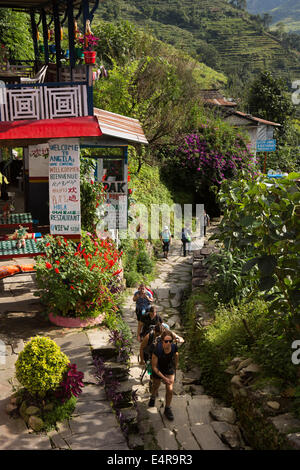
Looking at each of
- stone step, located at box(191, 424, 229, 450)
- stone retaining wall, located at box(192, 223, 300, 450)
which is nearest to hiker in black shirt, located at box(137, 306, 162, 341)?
stone retaining wall, located at box(192, 223, 300, 450)

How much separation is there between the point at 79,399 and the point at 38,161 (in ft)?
25.1

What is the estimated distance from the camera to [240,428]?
7.00 metres

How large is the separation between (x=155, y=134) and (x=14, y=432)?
18.7 metres

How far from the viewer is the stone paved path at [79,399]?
18.6 feet

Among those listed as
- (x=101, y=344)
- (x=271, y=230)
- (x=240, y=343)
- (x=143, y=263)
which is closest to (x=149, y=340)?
(x=101, y=344)

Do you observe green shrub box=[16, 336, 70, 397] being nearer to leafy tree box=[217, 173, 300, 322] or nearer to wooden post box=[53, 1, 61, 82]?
leafy tree box=[217, 173, 300, 322]

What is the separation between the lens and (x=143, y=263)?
15.3 meters

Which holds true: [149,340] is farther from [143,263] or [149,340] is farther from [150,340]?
[143,263]

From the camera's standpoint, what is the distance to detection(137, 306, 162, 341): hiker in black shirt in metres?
8.28

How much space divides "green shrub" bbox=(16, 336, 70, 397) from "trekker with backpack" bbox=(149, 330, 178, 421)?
1431 mm

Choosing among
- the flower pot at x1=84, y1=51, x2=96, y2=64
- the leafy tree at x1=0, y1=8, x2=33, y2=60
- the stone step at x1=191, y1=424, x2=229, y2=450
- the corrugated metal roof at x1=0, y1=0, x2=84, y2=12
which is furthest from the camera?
the leafy tree at x1=0, y1=8, x2=33, y2=60

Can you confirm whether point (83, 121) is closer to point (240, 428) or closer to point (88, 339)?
point (88, 339)

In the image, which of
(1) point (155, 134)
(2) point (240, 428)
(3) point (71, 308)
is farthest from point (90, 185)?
(1) point (155, 134)

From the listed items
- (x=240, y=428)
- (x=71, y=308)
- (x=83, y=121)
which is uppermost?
(x=83, y=121)
